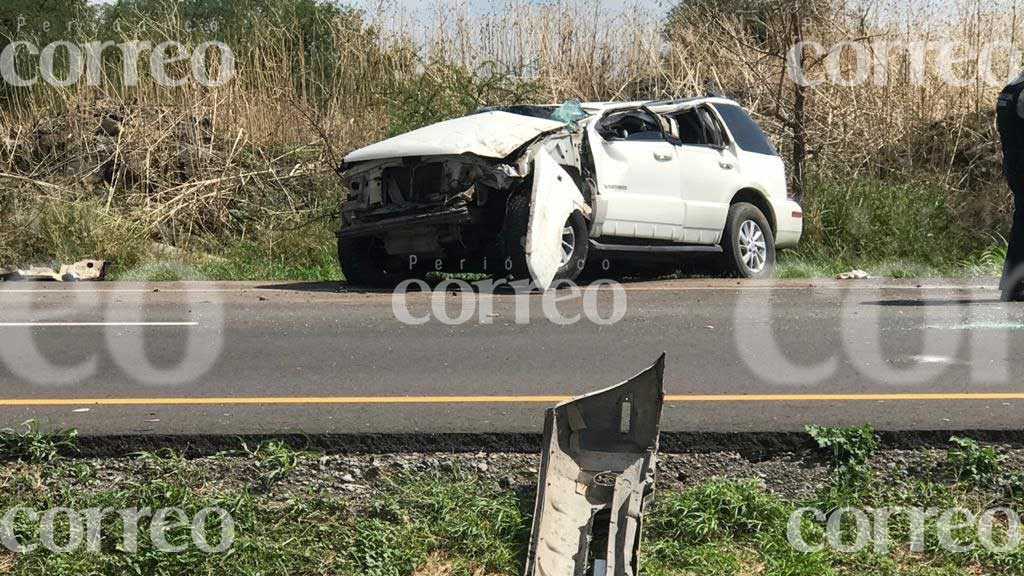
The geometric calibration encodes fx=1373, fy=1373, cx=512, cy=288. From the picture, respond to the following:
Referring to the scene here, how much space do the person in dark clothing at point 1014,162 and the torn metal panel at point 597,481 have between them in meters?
4.79

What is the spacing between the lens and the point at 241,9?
70.6 ft

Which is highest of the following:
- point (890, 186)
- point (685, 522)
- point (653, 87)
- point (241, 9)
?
point (241, 9)

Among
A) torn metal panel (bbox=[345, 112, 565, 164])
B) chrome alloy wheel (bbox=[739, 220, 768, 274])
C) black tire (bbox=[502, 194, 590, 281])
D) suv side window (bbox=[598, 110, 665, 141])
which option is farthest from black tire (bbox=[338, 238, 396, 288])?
chrome alloy wheel (bbox=[739, 220, 768, 274])

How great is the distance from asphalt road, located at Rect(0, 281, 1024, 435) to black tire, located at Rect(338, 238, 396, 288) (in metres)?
0.85

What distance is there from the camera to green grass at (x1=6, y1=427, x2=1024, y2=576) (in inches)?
195

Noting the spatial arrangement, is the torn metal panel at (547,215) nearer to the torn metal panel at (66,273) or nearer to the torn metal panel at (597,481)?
the torn metal panel at (66,273)

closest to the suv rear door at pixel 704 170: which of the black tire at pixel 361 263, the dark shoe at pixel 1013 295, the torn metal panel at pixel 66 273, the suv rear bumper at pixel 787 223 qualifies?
the suv rear bumper at pixel 787 223

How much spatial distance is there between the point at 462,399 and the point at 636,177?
5.83 meters

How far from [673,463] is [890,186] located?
11.9 metres

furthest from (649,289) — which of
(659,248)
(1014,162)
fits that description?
(1014,162)

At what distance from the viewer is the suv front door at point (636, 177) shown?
11953 mm

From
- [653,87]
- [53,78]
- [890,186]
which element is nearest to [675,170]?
[890,186]

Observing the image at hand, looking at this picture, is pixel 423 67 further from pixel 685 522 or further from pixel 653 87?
pixel 685 522

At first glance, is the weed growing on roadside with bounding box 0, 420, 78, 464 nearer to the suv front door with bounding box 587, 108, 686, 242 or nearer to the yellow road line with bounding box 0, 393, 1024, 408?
the yellow road line with bounding box 0, 393, 1024, 408
